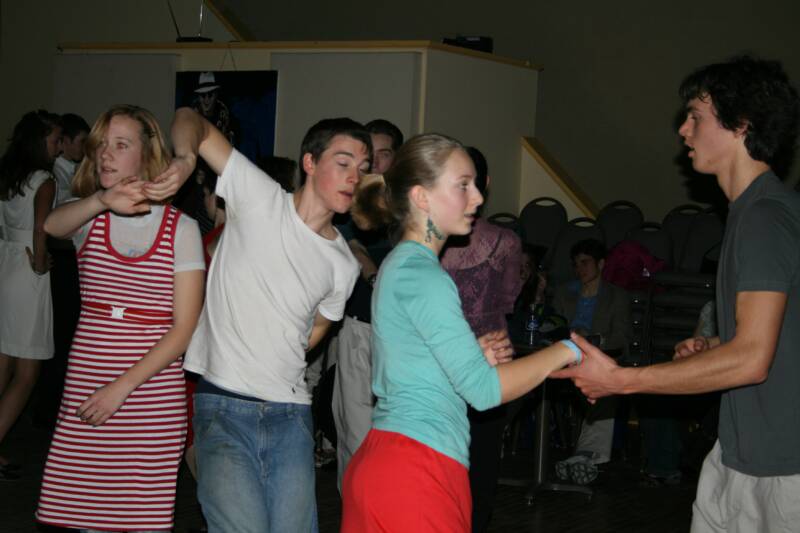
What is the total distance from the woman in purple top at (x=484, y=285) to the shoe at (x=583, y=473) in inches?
79.6

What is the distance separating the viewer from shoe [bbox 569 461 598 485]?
6.03m

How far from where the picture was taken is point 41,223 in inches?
220

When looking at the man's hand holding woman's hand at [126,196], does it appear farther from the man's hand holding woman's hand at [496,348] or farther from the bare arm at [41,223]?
the bare arm at [41,223]

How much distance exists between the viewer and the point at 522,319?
6031 mm

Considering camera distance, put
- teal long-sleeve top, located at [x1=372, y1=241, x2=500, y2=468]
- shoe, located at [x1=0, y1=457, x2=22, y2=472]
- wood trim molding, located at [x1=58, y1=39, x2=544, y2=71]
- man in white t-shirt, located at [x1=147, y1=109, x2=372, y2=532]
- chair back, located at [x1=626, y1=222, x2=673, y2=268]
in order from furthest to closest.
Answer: wood trim molding, located at [x1=58, y1=39, x2=544, y2=71], chair back, located at [x1=626, y1=222, x2=673, y2=268], shoe, located at [x1=0, y1=457, x2=22, y2=472], man in white t-shirt, located at [x1=147, y1=109, x2=372, y2=532], teal long-sleeve top, located at [x1=372, y1=241, x2=500, y2=468]

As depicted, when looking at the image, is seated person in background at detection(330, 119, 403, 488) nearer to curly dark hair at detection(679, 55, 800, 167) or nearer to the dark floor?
the dark floor

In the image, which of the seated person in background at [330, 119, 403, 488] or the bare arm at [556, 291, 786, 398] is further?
the seated person in background at [330, 119, 403, 488]

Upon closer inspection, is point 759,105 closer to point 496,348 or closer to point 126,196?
point 496,348

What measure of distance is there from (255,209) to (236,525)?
35.5 inches

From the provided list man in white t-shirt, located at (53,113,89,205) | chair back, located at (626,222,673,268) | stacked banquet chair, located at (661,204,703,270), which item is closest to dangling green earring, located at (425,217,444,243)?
man in white t-shirt, located at (53,113,89,205)

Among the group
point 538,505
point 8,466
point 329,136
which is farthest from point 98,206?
point 538,505

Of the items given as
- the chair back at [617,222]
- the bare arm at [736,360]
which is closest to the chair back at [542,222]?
the chair back at [617,222]

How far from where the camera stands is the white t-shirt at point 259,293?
2.83 m

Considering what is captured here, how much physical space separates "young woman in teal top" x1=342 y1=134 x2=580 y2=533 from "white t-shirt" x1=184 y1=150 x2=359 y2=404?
475 mm
